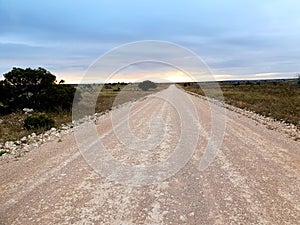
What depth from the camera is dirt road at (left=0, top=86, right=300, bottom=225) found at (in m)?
4.79

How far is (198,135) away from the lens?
1104 centimetres

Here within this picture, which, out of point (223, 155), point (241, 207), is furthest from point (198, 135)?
point (241, 207)

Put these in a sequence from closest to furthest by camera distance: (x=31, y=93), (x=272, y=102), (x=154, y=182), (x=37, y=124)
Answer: (x=154, y=182) < (x=37, y=124) < (x=31, y=93) < (x=272, y=102)

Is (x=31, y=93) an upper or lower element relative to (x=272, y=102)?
upper

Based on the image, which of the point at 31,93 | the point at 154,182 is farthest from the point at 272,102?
the point at 154,182

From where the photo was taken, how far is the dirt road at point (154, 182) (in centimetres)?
479

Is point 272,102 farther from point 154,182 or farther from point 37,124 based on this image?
point 154,182

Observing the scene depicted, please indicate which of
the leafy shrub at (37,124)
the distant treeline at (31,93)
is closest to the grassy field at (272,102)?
the leafy shrub at (37,124)

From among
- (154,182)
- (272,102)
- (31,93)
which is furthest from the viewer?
(272,102)

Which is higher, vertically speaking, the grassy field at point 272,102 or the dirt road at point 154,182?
the dirt road at point 154,182

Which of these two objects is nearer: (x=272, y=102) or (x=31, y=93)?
(x=31, y=93)

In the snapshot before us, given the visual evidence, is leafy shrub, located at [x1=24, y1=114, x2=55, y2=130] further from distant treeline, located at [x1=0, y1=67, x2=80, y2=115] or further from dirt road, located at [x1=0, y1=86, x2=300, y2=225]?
distant treeline, located at [x1=0, y1=67, x2=80, y2=115]

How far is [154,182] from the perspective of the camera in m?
6.25

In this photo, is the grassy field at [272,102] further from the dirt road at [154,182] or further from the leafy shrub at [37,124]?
the leafy shrub at [37,124]
